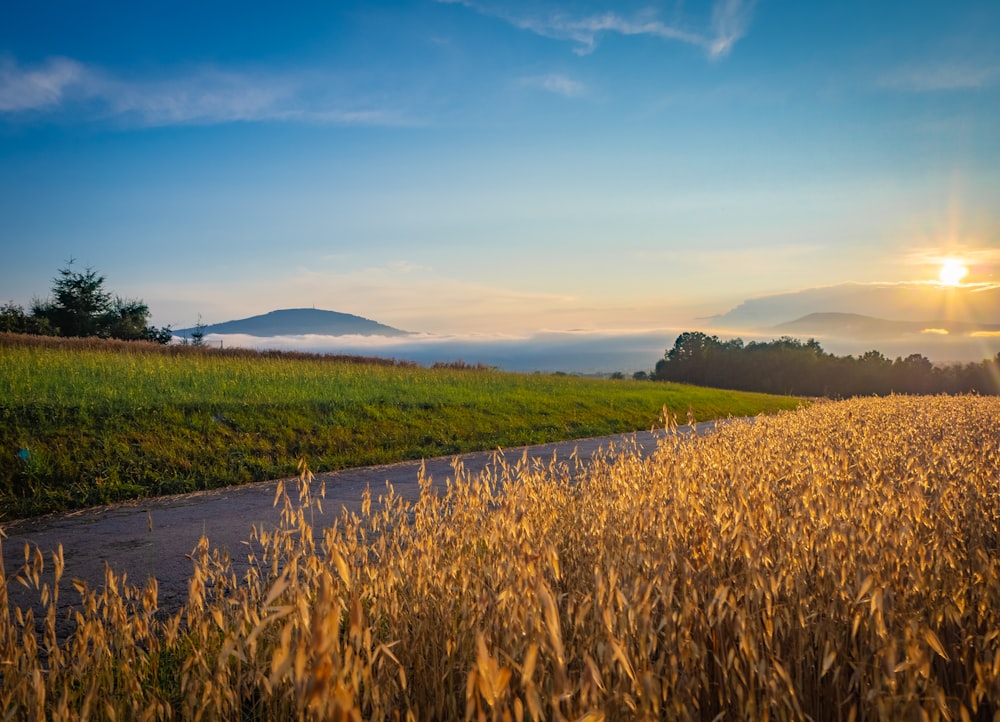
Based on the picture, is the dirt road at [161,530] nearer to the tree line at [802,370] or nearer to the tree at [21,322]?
the tree at [21,322]

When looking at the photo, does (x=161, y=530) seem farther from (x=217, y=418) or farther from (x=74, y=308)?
(x=74, y=308)

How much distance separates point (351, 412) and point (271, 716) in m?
13.7

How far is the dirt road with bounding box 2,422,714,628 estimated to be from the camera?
20.1ft

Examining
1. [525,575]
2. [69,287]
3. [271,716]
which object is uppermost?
[69,287]

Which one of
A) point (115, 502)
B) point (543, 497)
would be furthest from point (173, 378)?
point (543, 497)

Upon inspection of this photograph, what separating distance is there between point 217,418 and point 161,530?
603 cm

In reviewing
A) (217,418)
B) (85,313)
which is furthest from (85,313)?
(217,418)

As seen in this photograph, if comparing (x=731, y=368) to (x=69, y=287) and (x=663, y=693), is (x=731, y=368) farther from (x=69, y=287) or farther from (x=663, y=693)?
(x=663, y=693)

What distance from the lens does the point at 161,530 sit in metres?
7.89

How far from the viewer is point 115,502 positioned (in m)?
9.73

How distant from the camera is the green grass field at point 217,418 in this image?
10.4 meters

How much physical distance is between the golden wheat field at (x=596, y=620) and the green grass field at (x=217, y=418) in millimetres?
3446

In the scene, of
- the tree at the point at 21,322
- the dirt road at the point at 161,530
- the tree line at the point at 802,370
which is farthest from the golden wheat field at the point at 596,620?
the tree line at the point at 802,370

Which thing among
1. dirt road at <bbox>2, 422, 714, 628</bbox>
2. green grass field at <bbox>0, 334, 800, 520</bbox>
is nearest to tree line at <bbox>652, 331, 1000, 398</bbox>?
green grass field at <bbox>0, 334, 800, 520</bbox>
